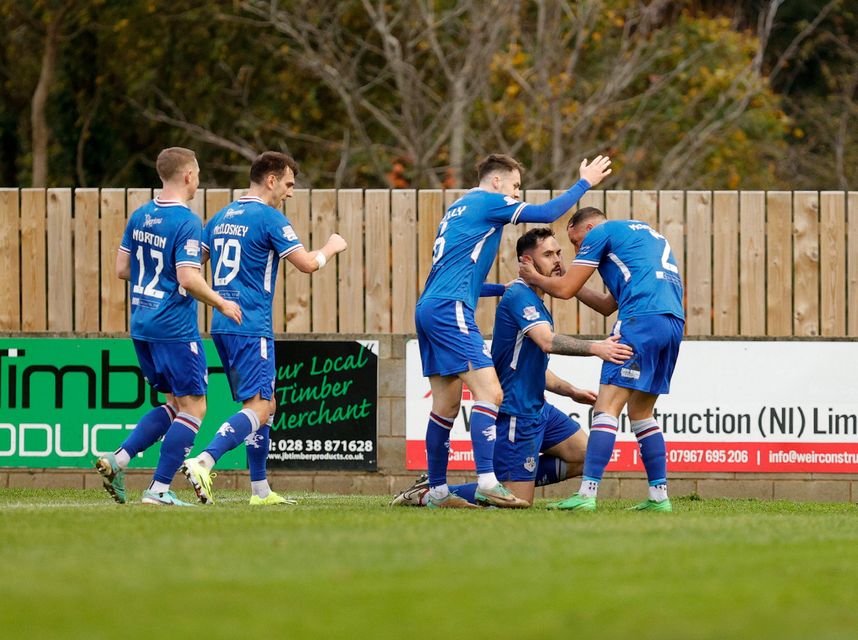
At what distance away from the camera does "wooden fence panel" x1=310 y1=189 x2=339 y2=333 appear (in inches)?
474

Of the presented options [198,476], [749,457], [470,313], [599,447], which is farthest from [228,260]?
[749,457]

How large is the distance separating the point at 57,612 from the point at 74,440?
770 cm

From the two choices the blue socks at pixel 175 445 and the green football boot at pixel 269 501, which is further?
the green football boot at pixel 269 501

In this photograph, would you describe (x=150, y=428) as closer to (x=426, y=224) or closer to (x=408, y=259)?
(x=408, y=259)

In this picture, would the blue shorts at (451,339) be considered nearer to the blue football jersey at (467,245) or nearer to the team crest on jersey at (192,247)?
the blue football jersey at (467,245)

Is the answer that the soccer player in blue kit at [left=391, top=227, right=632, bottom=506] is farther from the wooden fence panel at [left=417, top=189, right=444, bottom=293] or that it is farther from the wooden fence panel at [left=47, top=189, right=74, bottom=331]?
the wooden fence panel at [left=47, top=189, right=74, bottom=331]

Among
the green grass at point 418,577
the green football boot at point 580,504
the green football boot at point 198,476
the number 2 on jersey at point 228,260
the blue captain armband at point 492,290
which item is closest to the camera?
the green grass at point 418,577

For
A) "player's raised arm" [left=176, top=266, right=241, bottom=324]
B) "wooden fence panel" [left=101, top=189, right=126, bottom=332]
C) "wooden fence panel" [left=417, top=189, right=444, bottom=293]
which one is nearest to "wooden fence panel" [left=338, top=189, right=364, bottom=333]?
"wooden fence panel" [left=417, top=189, right=444, bottom=293]

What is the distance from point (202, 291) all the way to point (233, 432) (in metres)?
0.92

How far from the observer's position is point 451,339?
8.70 m

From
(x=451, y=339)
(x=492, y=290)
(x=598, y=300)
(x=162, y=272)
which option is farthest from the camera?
(x=598, y=300)

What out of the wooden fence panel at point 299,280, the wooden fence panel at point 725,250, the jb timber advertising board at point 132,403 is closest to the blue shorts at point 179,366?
the jb timber advertising board at point 132,403

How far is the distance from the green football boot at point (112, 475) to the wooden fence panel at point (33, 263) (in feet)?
11.6

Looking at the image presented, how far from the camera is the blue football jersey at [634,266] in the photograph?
8867mm
